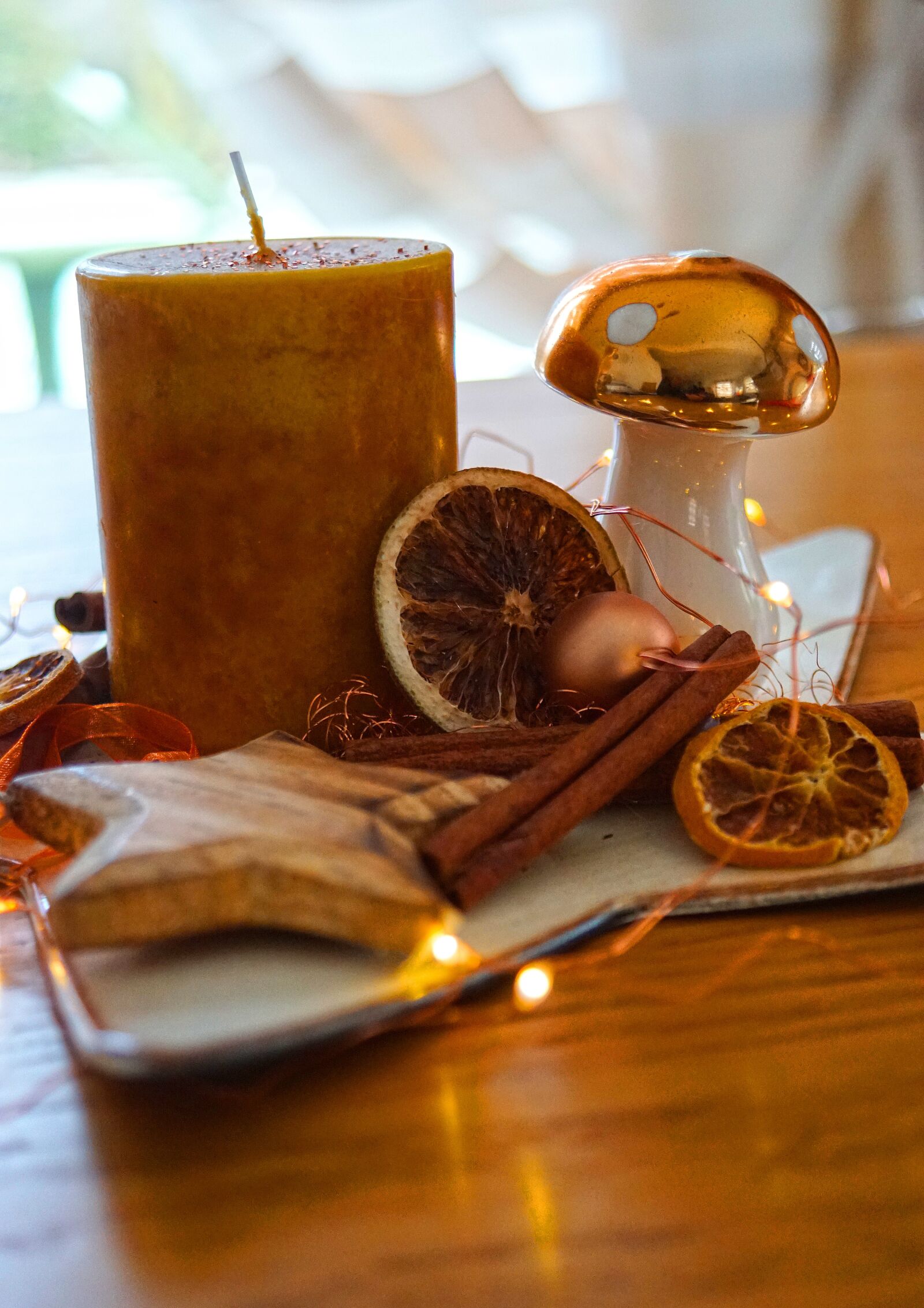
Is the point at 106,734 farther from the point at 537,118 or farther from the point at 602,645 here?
the point at 537,118

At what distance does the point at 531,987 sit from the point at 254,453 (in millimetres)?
263

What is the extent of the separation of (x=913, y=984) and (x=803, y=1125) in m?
0.08

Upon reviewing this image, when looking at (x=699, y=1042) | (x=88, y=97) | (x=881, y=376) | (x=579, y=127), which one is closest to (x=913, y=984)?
(x=699, y=1042)

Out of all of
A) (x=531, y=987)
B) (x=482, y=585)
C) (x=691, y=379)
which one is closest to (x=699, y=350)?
(x=691, y=379)

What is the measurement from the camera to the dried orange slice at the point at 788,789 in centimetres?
48

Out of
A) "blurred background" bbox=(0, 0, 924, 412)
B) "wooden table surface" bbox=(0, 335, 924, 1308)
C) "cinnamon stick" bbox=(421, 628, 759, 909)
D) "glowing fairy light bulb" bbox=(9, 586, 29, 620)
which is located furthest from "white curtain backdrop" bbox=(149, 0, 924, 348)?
"wooden table surface" bbox=(0, 335, 924, 1308)

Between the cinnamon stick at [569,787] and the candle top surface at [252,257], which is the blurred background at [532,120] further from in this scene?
the cinnamon stick at [569,787]

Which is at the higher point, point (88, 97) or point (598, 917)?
point (88, 97)

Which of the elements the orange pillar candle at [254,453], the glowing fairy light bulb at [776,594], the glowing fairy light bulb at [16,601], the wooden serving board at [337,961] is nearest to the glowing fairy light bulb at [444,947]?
the wooden serving board at [337,961]

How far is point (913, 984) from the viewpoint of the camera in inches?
16.8

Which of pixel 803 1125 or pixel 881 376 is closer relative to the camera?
pixel 803 1125

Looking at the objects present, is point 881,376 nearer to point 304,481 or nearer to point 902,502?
point 902,502

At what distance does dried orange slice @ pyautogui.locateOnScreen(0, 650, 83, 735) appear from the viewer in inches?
22.7

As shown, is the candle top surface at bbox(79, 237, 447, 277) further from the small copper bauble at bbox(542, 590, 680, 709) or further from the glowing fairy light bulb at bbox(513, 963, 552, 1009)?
the glowing fairy light bulb at bbox(513, 963, 552, 1009)
